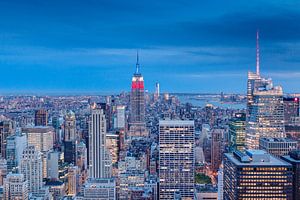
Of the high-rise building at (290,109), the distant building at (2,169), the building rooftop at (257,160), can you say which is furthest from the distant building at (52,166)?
the high-rise building at (290,109)

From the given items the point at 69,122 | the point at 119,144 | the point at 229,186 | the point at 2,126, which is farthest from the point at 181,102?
the point at 229,186

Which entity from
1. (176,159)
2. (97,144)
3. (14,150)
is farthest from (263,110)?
(14,150)

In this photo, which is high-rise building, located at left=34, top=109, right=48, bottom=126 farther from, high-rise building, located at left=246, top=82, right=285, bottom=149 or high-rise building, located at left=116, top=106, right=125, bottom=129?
high-rise building, located at left=246, top=82, right=285, bottom=149

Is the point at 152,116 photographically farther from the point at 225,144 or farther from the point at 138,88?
the point at 225,144

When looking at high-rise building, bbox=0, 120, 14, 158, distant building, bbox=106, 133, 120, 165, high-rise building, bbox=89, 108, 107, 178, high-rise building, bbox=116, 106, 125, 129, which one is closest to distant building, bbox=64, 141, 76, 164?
high-rise building, bbox=89, 108, 107, 178

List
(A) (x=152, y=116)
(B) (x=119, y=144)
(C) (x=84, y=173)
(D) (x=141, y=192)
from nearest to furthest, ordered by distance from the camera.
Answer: (D) (x=141, y=192), (C) (x=84, y=173), (B) (x=119, y=144), (A) (x=152, y=116)

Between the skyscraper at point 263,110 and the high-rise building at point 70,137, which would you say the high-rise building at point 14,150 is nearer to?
the high-rise building at point 70,137
